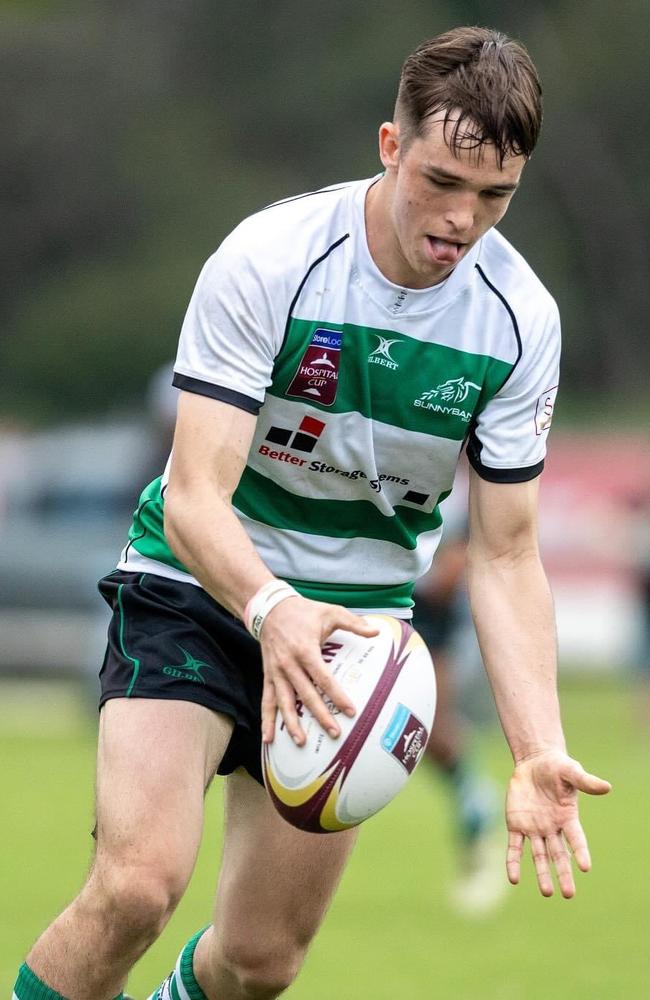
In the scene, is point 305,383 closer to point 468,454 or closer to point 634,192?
point 468,454

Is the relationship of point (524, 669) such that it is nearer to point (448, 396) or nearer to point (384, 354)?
point (448, 396)

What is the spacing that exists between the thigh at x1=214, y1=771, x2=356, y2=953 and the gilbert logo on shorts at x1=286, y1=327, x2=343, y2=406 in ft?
3.34

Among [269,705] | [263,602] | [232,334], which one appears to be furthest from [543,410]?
[269,705]

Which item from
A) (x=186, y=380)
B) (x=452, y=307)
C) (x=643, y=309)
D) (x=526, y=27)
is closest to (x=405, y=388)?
(x=452, y=307)

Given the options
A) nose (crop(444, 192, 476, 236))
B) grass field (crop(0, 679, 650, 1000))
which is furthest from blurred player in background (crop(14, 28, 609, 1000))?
grass field (crop(0, 679, 650, 1000))

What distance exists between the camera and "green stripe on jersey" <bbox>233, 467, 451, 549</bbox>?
16.0 feet

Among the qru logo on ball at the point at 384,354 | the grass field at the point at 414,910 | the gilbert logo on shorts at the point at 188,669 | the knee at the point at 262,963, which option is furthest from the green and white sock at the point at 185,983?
the qru logo on ball at the point at 384,354

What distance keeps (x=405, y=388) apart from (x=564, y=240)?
3270 cm

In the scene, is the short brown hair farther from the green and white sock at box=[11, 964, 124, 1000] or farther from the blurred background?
the blurred background

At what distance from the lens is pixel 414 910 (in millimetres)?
7922

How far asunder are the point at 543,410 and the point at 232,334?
2.85 feet

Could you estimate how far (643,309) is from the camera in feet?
115

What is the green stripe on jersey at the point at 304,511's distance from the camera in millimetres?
4887

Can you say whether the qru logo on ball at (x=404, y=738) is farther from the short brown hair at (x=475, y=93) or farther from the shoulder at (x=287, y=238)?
the short brown hair at (x=475, y=93)
